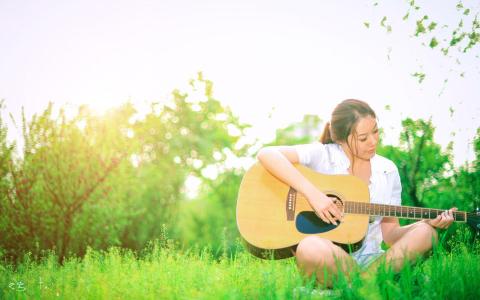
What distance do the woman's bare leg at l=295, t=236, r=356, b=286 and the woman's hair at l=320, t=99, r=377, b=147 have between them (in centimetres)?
89

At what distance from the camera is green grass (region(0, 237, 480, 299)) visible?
8.15 ft

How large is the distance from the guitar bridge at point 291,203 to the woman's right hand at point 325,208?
19cm

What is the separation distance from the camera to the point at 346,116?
125 inches

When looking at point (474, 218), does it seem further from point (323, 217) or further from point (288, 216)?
point (288, 216)

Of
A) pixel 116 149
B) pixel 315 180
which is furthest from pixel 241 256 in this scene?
pixel 116 149

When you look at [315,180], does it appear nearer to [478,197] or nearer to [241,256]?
[241,256]

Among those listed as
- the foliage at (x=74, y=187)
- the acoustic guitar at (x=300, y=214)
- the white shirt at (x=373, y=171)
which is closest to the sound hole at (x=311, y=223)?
the acoustic guitar at (x=300, y=214)

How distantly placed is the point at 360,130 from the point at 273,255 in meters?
1.08

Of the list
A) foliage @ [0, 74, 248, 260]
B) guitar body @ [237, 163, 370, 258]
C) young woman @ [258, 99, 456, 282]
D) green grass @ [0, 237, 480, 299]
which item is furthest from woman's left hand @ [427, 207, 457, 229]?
foliage @ [0, 74, 248, 260]

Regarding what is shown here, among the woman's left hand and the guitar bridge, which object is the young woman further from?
the guitar bridge

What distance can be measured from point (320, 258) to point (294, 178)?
2.14 ft

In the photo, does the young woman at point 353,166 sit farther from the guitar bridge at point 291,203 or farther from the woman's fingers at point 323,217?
the guitar bridge at point 291,203

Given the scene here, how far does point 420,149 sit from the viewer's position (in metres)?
5.20

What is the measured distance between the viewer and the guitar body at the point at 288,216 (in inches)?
118
